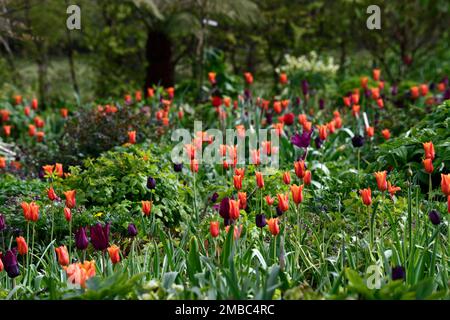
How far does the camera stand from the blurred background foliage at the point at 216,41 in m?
8.30

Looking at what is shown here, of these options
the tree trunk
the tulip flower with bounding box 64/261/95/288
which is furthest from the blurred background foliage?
the tulip flower with bounding box 64/261/95/288

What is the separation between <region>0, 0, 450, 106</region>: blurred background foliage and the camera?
8.30 m

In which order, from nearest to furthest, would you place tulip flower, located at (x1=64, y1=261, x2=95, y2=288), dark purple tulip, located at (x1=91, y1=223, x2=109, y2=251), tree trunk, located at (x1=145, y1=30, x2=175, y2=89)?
tulip flower, located at (x1=64, y1=261, x2=95, y2=288)
dark purple tulip, located at (x1=91, y1=223, x2=109, y2=251)
tree trunk, located at (x1=145, y1=30, x2=175, y2=89)

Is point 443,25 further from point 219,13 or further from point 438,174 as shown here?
point 438,174

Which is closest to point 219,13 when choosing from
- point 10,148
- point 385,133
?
point 10,148

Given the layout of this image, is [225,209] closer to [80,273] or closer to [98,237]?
[98,237]

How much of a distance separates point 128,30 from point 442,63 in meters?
4.31

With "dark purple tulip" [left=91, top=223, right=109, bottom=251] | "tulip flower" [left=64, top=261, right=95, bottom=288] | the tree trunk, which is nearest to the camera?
"tulip flower" [left=64, top=261, right=95, bottom=288]

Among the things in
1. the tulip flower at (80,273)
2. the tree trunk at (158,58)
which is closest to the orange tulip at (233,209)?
the tulip flower at (80,273)

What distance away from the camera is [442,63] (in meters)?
9.32

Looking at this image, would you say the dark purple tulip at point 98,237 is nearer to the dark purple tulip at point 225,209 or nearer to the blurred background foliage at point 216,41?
the dark purple tulip at point 225,209

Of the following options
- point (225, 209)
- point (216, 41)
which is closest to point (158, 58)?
point (216, 41)

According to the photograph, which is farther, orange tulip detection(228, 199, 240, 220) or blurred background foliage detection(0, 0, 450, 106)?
blurred background foliage detection(0, 0, 450, 106)

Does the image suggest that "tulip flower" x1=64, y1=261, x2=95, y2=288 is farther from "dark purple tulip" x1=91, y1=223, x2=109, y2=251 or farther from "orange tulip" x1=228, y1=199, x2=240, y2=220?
"orange tulip" x1=228, y1=199, x2=240, y2=220
